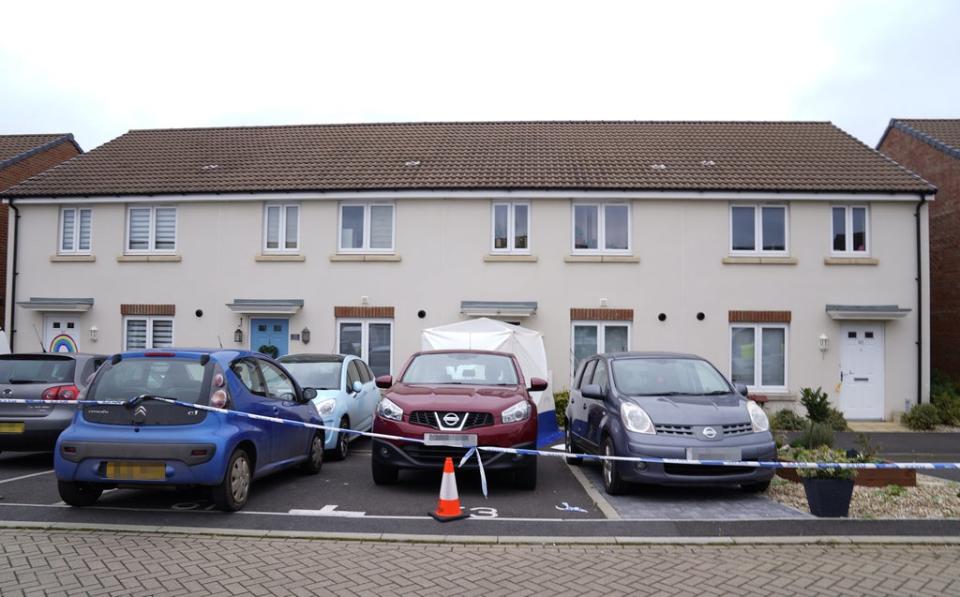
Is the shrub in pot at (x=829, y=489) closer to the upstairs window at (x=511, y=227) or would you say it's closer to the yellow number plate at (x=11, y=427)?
the yellow number plate at (x=11, y=427)

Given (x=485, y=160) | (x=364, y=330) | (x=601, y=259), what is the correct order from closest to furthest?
(x=601, y=259)
(x=364, y=330)
(x=485, y=160)

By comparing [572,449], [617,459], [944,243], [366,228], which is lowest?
[572,449]

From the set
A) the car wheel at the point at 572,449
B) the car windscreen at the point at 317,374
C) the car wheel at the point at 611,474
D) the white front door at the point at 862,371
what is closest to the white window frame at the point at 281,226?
the car windscreen at the point at 317,374

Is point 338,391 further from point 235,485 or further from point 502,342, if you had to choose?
point 235,485

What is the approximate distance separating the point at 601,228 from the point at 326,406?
900 cm

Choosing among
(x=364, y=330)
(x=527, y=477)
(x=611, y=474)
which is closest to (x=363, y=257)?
(x=364, y=330)

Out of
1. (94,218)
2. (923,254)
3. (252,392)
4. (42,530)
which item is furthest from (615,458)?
(94,218)

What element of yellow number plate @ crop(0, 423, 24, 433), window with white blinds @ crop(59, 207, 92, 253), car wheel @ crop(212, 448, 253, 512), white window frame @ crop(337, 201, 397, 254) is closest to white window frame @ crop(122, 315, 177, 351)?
window with white blinds @ crop(59, 207, 92, 253)

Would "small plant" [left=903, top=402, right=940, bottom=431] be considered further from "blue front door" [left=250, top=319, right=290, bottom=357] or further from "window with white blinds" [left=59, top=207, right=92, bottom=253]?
"window with white blinds" [left=59, top=207, right=92, bottom=253]

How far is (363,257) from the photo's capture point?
1753 centimetres

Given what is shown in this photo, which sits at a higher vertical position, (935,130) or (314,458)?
(935,130)

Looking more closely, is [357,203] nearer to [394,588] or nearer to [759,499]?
[759,499]

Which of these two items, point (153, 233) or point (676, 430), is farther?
point (153, 233)

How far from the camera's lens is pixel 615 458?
796 centimetres
